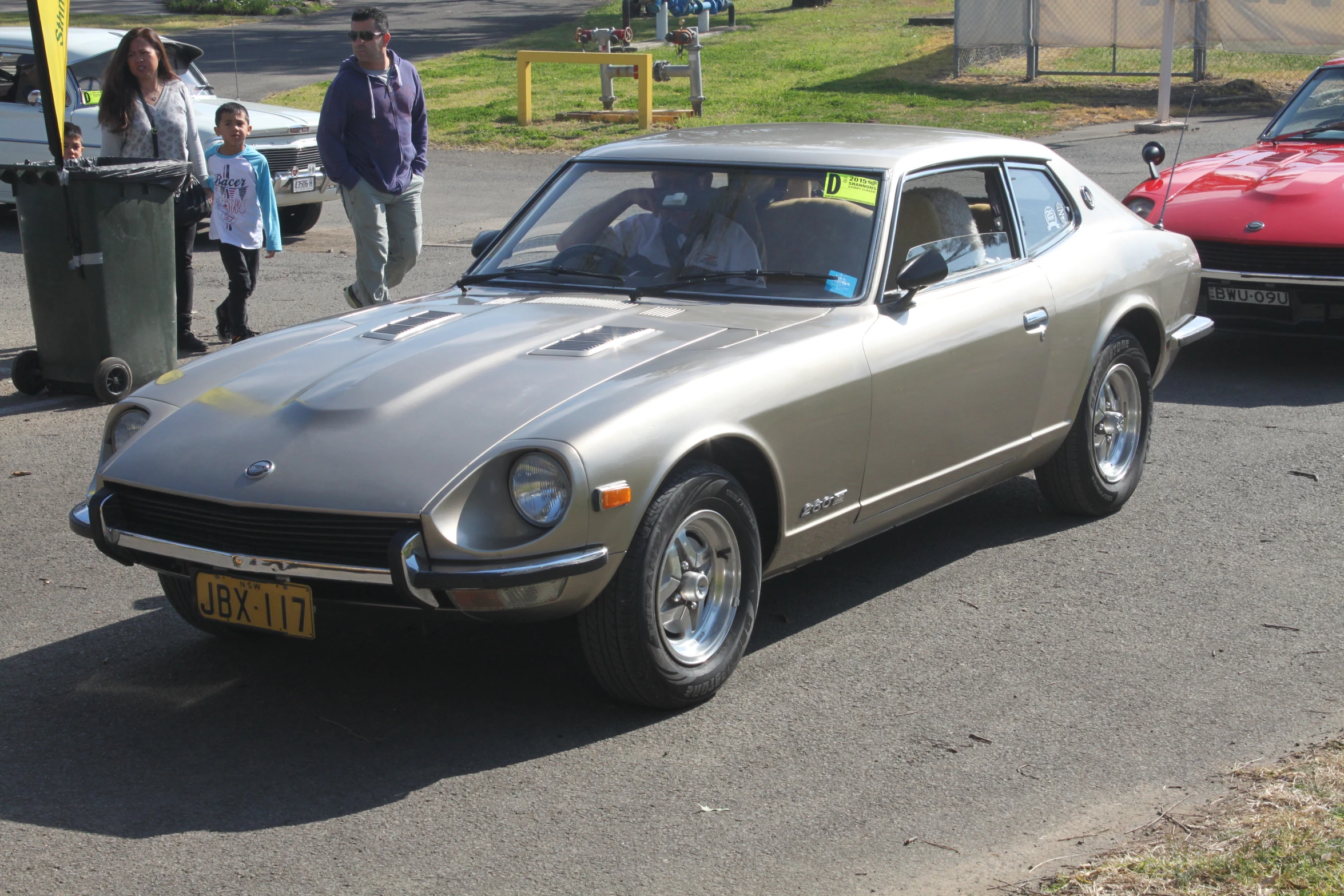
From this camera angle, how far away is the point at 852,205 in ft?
16.8

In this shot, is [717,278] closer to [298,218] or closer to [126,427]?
[126,427]

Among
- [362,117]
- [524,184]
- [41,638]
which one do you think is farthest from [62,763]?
[524,184]

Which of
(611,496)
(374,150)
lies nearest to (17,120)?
(374,150)

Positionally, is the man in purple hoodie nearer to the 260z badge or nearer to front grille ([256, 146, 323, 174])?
front grille ([256, 146, 323, 174])

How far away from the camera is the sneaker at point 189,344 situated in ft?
29.5

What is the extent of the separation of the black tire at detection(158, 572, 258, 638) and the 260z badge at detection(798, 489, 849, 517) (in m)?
1.70

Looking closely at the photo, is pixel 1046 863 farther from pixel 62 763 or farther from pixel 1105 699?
pixel 62 763

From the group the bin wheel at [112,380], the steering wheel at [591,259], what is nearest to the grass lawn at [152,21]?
the bin wheel at [112,380]

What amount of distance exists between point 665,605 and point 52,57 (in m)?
5.26

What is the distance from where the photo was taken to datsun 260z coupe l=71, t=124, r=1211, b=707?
3.86m

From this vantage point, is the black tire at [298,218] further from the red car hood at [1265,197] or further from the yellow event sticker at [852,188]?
the yellow event sticker at [852,188]

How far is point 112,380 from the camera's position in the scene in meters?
7.84

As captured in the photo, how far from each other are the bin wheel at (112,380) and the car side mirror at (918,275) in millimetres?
4487

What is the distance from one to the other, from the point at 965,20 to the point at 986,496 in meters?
18.7
